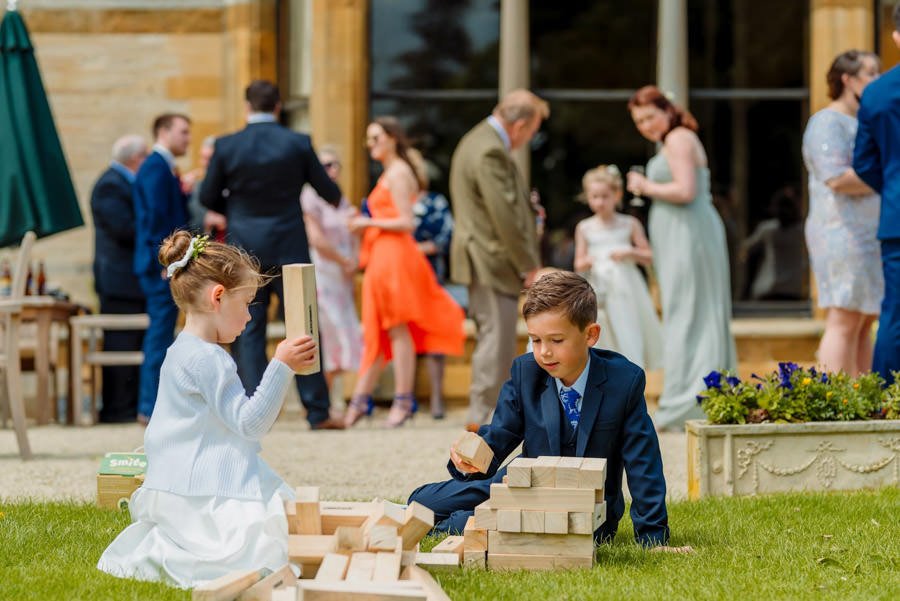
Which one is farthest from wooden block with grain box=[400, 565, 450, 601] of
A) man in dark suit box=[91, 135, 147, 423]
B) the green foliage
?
man in dark suit box=[91, 135, 147, 423]

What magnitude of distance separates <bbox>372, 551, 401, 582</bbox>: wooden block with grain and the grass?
7.9 inches

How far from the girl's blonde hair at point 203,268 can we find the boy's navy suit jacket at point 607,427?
95cm

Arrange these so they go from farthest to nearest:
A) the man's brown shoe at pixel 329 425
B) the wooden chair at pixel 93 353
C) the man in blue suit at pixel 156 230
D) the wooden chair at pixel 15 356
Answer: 1. the wooden chair at pixel 93 353
2. the man in blue suit at pixel 156 230
3. the man's brown shoe at pixel 329 425
4. the wooden chair at pixel 15 356

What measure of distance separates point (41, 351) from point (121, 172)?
58.4 inches

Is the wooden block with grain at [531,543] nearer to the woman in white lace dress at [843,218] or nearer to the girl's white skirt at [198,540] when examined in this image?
the girl's white skirt at [198,540]

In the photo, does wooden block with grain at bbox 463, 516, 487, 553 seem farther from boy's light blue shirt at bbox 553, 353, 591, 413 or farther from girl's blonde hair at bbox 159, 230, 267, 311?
girl's blonde hair at bbox 159, 230, 267, 311

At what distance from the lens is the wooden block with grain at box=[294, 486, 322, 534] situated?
437 centimetres

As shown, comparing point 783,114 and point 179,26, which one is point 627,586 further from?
point 179,26

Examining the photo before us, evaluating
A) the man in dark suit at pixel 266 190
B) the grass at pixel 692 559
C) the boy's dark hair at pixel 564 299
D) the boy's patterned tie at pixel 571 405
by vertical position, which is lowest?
the grass at pixel 692 559

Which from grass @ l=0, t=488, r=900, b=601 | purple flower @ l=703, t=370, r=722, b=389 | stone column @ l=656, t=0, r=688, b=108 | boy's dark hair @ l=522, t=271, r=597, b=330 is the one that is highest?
stone column @ l=656, t=0, r=688, b=108

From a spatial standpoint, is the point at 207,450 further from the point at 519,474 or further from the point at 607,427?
the point at 607,427

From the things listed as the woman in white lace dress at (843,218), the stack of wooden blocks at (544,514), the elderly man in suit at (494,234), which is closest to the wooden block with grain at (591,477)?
the stack of wooden blocks at (544,514)

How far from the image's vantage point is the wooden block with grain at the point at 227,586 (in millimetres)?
3881

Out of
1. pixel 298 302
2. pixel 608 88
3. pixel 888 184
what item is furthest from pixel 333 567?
pixel 608 88
